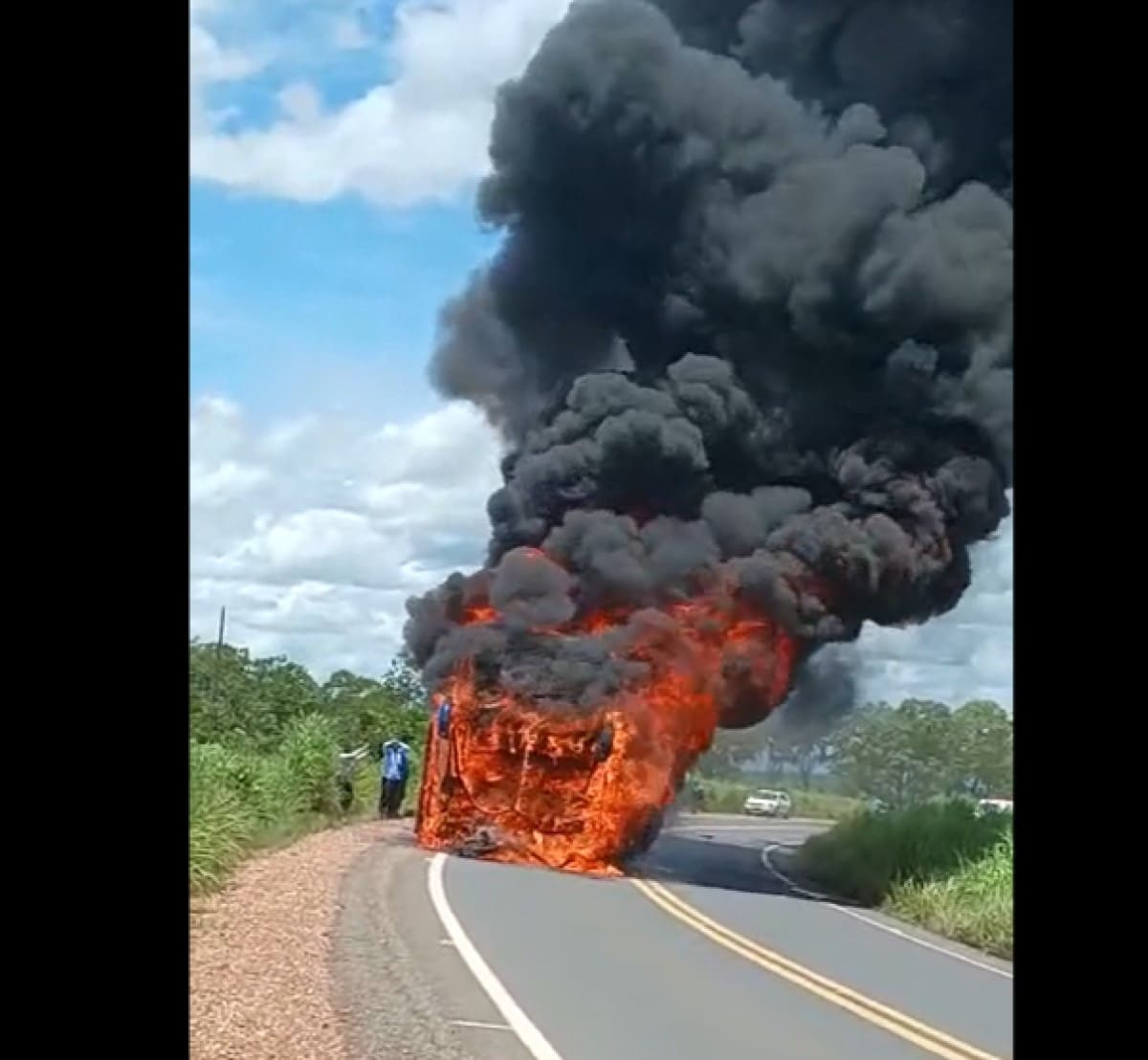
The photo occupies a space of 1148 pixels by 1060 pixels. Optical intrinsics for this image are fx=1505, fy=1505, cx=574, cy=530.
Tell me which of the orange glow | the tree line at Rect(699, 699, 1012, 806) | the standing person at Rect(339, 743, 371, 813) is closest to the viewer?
the tree line at Rect(699, 699, 1012, 806)

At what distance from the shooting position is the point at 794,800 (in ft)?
6.17

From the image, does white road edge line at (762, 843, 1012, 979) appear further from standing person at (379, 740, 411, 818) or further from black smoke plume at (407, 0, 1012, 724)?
standing person at (379, 740, 411, 818)

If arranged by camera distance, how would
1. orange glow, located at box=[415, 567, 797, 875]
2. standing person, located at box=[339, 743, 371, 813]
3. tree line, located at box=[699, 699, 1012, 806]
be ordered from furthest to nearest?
standing person, located at box=[339, 743, 371, 813] → orange glow, located at box=[415, 567, 797, 875] → tree line, located at box=[699, 699, 1012, 806]

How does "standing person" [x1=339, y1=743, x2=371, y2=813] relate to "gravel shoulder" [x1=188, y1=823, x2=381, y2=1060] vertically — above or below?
above

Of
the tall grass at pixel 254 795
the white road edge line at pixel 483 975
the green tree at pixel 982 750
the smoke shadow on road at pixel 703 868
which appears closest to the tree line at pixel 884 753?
the green tree at pixel 982 750

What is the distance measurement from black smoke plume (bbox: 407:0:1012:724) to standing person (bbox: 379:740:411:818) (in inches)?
6.8

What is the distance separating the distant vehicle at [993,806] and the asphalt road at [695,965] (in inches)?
6.4

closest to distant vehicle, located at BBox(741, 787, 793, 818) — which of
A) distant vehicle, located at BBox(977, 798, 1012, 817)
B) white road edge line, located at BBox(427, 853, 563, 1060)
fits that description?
distant vehicle, located at BBox(977, 798, 1012, 817)

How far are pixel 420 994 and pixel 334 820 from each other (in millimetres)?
298

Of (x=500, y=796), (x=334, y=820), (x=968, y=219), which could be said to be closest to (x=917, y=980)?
(x=500, y=796)

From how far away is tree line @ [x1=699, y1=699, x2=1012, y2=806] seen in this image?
1.79 metres

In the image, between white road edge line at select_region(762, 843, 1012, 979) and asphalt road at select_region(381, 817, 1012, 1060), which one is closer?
asphalt road at select_region(381, 817, 1012, 1060)
